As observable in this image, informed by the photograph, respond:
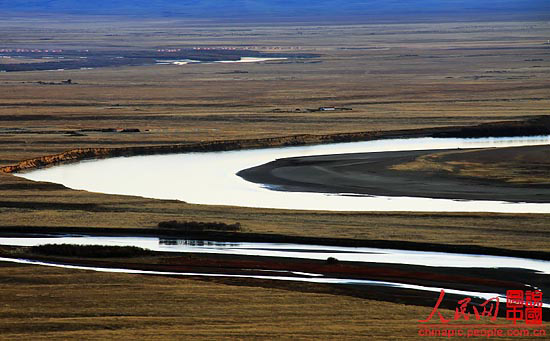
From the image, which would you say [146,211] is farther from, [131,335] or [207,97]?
[207,97]

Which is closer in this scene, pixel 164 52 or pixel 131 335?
pixel 131 335

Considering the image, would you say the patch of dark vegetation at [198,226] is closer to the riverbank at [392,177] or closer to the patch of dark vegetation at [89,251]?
the patch of dark vegetation at [89,251]

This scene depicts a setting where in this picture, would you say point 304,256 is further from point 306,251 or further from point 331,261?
point 331,261

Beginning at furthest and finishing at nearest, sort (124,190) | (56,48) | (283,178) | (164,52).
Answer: (56,48) → (164,52) → (283,178) → (124,190)

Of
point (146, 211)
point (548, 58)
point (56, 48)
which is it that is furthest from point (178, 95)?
point (56, 48)

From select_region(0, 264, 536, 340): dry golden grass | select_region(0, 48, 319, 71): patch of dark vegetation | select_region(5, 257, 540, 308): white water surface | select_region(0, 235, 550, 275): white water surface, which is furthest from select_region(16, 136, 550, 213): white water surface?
select_region(0, 48, 319, 71): patch of dark vegetation

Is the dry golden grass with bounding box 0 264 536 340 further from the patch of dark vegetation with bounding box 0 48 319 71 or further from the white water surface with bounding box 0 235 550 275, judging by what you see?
the patch of dark vegetation with bounding box 0 48 319 71

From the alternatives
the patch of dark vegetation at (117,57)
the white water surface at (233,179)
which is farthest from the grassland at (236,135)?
the patch of dark vegetation at (117,57)

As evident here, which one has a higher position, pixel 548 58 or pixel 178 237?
pixel 548 58
